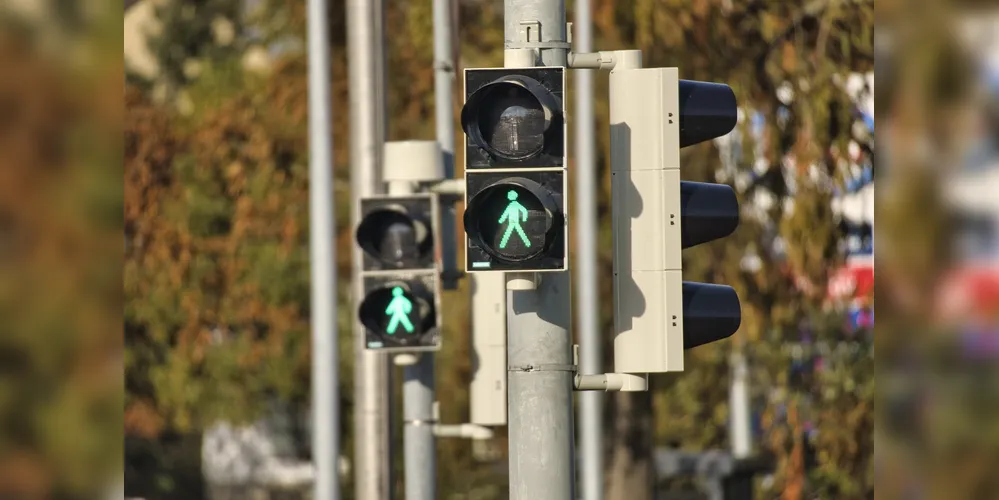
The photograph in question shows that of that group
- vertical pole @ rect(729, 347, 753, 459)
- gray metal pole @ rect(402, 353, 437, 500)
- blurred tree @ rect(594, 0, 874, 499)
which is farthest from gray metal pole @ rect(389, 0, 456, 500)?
vertical pole @ rect(729, 347, 753, 459)

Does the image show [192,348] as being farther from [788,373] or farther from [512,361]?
[512,361]

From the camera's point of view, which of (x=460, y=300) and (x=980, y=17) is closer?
(x=980, y=17)

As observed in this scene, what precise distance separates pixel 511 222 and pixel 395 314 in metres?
5.27

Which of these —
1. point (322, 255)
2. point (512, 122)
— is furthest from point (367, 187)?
point (512, 122)

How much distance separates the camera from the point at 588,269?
17.1 meters

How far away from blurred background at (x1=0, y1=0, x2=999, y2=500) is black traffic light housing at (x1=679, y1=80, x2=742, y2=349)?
3.38 ft

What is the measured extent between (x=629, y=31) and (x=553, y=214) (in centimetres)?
1036

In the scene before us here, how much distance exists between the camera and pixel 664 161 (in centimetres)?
604

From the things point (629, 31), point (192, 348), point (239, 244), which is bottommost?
point (192, 348)

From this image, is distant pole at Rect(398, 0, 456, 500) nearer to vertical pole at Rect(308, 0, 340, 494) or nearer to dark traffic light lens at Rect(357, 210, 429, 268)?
dark traffic light lens at Rect(357, 210, 429, 268)

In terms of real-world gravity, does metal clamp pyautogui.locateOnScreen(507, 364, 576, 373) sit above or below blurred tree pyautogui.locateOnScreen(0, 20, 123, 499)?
below

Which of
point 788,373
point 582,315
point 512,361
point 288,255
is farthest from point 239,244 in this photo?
point 512,361

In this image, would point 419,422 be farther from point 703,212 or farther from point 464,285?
point 464,285

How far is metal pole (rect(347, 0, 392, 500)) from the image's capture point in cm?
1299
